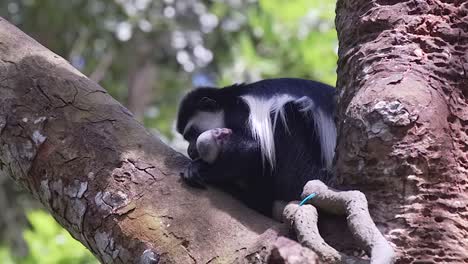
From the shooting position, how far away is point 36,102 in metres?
1.47

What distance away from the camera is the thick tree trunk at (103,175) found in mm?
1259

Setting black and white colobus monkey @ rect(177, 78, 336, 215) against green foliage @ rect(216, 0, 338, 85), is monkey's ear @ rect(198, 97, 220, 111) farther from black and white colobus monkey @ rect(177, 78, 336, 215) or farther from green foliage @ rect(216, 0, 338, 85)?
green foliage @ rect(216, 0, 338, 85)

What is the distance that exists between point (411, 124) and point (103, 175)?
1.86 ft

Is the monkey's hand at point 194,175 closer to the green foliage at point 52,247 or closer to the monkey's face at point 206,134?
the monkey's face at point 206,134

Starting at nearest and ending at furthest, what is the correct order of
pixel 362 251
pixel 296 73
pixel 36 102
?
pixel 362 251, pixel 36 102, pixel 296 73

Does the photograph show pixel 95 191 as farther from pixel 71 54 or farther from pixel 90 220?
pixel 71 54

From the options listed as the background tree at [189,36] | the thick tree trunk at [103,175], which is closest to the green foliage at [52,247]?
the background tree at [189,36]

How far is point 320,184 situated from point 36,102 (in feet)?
1.99

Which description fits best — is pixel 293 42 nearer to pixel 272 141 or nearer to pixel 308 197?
pixel 272 141

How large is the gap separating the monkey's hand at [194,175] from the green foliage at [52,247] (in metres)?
1.93

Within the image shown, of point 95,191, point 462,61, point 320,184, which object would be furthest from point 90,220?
point 462,61

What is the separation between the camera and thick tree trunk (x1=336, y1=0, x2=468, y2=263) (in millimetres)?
1148

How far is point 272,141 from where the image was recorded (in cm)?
189

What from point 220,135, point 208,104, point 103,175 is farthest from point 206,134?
point 103,175
